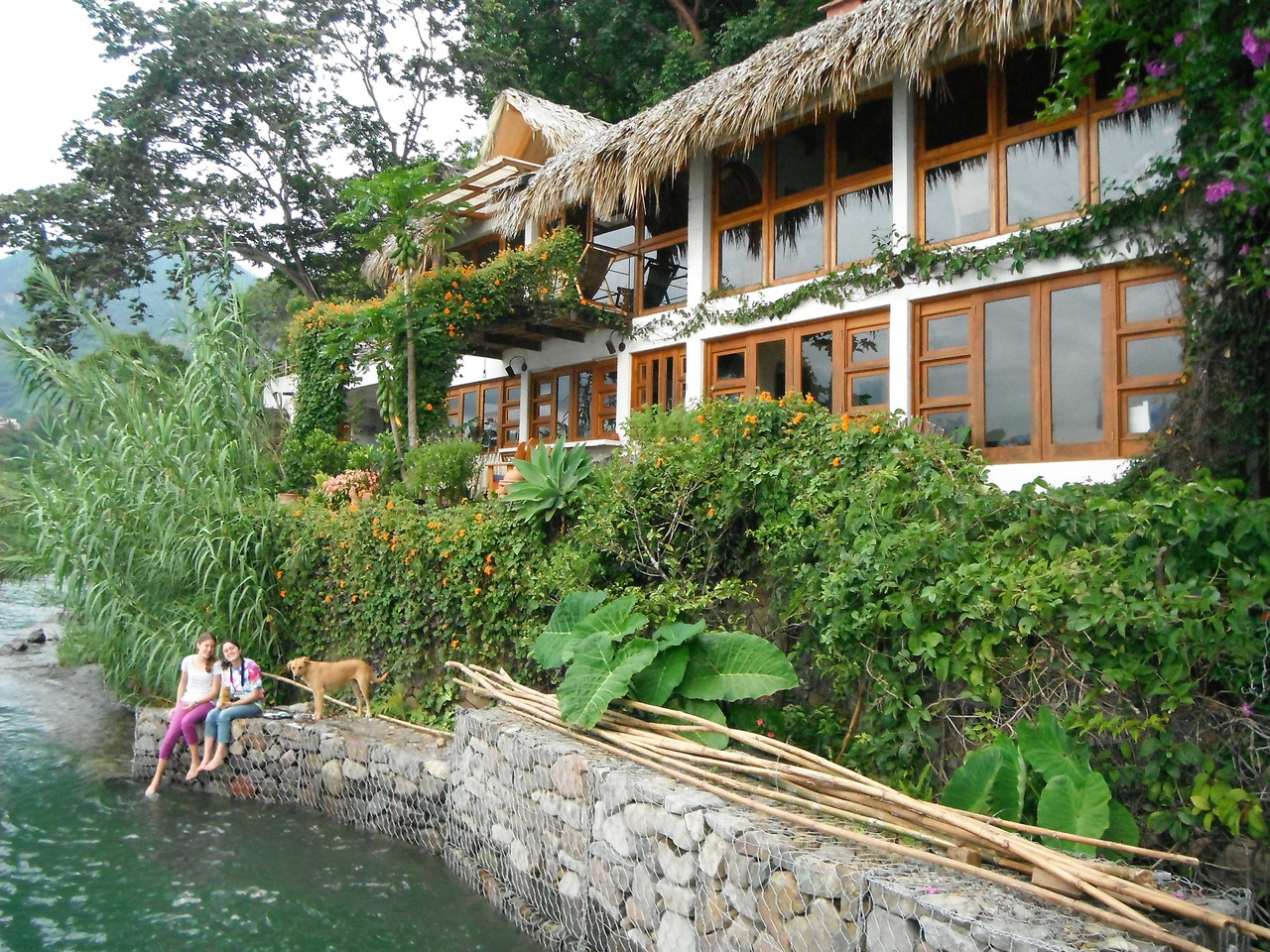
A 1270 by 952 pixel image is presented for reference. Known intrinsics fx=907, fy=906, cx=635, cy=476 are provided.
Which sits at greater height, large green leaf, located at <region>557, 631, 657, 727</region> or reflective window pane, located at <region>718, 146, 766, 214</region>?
reflective window pane, located at <region>718, 146, 766, 214</region>

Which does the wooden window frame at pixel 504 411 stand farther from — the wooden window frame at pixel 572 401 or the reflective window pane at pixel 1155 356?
the reflective window pane at pixel 1155 356

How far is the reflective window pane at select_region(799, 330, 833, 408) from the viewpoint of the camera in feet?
32.1

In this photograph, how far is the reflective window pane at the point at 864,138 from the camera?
966 cm

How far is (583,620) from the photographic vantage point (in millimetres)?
5633

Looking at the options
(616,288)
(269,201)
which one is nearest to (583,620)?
(616,288)

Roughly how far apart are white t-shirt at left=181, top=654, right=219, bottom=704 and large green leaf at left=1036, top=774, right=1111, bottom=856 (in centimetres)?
695

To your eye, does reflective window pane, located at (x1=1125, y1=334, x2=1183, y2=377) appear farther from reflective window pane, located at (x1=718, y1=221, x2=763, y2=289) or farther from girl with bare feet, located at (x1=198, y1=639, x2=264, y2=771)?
girl with bare feet, located at (x1=198, y1=639, x2=264, y2=771)

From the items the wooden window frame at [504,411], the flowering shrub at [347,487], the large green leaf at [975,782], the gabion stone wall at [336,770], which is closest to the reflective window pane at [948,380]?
the large green leaf at [975,782]

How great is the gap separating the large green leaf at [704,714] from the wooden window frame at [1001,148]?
5.71 m

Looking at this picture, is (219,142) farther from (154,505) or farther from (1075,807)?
(1075,807)

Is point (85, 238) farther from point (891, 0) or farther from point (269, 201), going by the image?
point (891, 0)

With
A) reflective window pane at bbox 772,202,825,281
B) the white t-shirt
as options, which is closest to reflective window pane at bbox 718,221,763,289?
reflective window pane at bbox 772,202,825,281

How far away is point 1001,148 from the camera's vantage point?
8.65 meters

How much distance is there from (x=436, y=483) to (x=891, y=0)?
6430 millimetres
